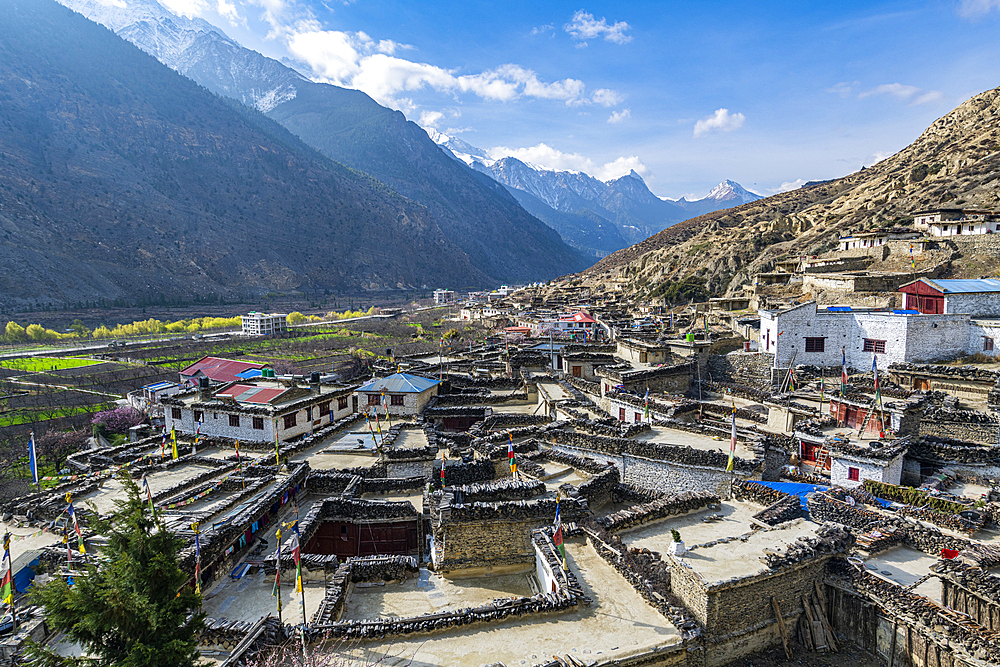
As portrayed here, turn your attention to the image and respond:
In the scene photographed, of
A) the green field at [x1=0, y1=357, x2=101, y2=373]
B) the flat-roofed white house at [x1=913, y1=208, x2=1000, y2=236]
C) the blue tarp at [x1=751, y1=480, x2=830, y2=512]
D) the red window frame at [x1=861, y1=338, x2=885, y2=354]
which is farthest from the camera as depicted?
the green field at [x1=0, y1=357, x2=101, y2=373]

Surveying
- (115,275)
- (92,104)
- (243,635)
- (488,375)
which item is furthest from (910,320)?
(92,104)

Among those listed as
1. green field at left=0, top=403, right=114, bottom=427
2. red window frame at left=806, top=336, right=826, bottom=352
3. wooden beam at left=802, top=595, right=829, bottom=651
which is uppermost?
red window frame at left=806, top=336, right=826, bottom=352

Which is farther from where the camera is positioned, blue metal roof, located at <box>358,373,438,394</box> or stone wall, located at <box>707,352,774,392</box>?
stone wall, located at <box>707,352,774,392</box>

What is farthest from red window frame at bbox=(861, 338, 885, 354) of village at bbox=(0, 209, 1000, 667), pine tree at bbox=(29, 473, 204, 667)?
pine tree at bbox=(29, 473, 204, 667)

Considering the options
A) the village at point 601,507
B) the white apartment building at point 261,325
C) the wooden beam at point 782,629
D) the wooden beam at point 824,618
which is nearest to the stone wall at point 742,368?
the village at point 601,507

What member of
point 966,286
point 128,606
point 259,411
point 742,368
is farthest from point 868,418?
point 259,411

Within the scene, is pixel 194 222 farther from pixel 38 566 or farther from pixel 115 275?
pixel 38 566

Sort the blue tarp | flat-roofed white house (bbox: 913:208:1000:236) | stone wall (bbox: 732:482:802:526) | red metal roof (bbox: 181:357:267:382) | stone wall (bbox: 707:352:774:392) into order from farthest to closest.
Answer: red metal roof (bbox: 181:357:267:382)
flat-roofed white house (bbox: 913:208:1000:236)
stone wall (bbox: 707:352:774:392)
the blue tarp
stone wall (bbox: 732:482:802:526)

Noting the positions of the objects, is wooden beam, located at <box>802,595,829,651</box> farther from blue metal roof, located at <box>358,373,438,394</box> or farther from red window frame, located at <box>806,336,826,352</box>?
red window frame, located at <box>806,336,826,352</box>
